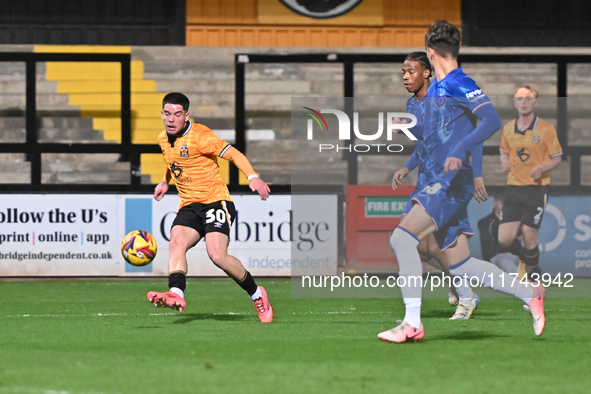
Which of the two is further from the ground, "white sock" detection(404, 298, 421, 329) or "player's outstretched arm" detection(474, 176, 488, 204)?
"player's outstretched arm" detection(474, 176, 488, 204)

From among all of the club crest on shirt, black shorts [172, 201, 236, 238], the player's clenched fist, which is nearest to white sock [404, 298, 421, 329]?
the player's clenched fist

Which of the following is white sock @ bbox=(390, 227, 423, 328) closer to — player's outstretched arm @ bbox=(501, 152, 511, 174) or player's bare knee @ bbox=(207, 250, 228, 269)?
player's bare knee @ bbox=(207, 250, 228, 269)

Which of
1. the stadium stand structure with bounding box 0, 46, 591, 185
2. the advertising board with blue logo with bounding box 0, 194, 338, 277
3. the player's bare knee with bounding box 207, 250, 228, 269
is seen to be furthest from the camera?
the stadium stand structure with bounding box 0, 46, 591, 185

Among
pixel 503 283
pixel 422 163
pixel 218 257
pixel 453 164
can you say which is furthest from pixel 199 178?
pixel 503 283

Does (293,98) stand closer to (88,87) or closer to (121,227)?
(88,87)

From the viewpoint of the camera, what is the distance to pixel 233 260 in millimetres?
7219

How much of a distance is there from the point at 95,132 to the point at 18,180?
7.63ft

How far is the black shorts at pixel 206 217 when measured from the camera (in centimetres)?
733

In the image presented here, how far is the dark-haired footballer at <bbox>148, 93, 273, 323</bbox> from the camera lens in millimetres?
7207

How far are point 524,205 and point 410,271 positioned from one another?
4501mm

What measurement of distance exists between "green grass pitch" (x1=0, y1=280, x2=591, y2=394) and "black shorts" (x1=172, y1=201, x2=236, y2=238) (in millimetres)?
746

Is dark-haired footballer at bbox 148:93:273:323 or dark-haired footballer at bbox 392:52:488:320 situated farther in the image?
dark-haired footballer at bbox 148:93:273:323

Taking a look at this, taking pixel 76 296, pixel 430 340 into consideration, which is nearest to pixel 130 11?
pixel 76 296

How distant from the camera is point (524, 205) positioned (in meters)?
9.85
